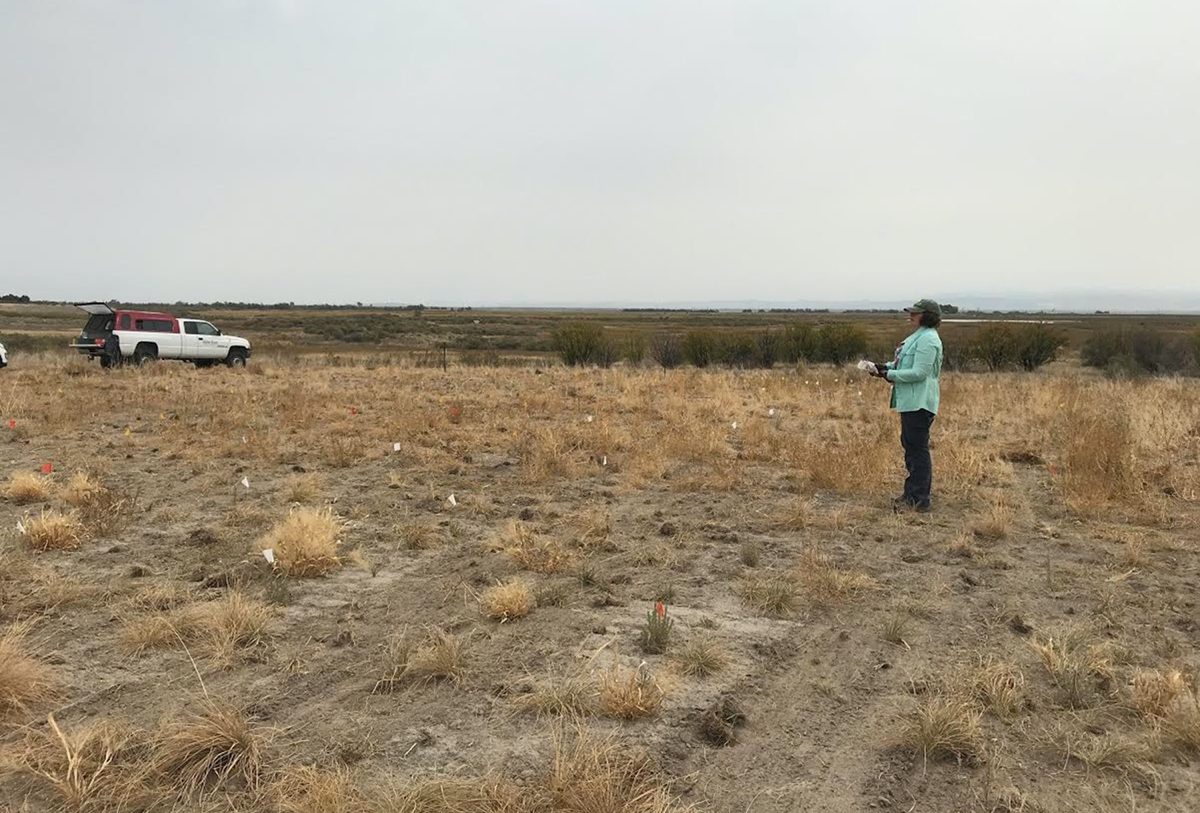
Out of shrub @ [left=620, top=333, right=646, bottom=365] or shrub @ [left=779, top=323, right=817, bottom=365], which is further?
shrub @ [left=779, top=323, right=817, bottom=365]

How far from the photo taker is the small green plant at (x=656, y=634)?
3844 mm

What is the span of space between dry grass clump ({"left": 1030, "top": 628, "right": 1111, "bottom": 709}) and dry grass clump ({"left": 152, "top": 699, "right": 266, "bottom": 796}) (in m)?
3.32

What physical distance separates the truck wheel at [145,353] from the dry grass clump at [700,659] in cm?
2304

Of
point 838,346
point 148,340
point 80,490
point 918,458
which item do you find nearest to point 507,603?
point 918,458

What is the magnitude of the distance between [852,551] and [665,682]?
2.71 metres

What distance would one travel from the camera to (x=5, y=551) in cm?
521

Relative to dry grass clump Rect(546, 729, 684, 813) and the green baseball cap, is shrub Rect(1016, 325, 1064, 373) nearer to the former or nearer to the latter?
the green baseball cap

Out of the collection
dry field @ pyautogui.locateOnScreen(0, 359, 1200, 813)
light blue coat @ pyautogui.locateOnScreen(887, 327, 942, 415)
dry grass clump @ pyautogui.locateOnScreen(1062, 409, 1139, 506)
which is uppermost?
light blue coat @ pyautogui.locateOnScreen(887, 327, 942, 415)

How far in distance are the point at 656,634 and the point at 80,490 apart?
5704mm

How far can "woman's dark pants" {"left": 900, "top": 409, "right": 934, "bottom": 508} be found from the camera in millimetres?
6848

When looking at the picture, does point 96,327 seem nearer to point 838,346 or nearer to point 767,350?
point 767,350

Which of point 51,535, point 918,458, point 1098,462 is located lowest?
point 51,535

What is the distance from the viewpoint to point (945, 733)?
2998 millimetres

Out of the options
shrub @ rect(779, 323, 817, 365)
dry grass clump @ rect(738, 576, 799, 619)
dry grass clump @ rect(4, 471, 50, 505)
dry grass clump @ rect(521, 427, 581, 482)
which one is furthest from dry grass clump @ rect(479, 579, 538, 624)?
shrub @ rect(779, 323, 817, 365)
